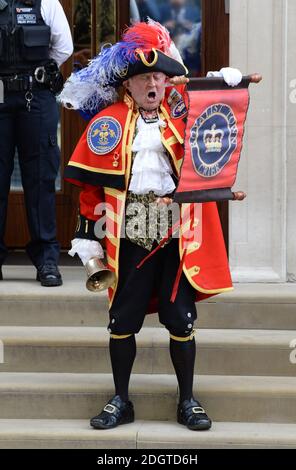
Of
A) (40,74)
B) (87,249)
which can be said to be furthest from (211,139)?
(40,74)

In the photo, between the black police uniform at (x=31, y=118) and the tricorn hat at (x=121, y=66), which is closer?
the tricorn hat at (x=121, y=66)

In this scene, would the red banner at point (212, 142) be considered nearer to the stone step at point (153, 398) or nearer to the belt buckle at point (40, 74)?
the stone step at point (153, 398)

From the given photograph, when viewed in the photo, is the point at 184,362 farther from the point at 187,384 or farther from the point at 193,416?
the point at 193,416

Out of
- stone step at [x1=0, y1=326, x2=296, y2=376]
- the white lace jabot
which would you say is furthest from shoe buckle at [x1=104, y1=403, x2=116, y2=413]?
the white lace jabot

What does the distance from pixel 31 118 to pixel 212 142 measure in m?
1.79

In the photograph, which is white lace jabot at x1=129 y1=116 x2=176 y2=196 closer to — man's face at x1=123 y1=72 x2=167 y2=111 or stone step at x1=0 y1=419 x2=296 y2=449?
man's face at x1=123 y1=72 x2=167 y2=111

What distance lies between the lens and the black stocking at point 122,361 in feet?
18.6

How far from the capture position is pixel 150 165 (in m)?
5.50

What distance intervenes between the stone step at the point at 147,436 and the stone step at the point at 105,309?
0.87 meters

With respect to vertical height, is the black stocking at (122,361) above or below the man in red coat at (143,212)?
below

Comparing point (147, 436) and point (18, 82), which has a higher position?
point (18, 82)

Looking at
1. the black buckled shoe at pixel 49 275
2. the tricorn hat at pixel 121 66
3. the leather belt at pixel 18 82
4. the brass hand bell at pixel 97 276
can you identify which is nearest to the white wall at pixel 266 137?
the black buckled shoe at pixel 49 275

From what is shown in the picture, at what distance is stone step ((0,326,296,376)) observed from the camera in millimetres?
6250

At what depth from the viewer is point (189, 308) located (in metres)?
5.63
